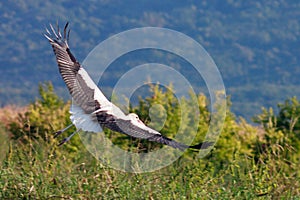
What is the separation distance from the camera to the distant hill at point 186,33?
38.6m

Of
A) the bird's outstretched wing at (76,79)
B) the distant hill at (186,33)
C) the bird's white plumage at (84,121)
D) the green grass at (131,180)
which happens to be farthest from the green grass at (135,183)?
the distant hill at (186,33)

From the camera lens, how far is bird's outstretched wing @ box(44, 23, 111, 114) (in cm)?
678

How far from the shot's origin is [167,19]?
46.8 meters

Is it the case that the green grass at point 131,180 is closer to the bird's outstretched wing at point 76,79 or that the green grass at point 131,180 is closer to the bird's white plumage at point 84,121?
the bird's white plumage at point 84,121

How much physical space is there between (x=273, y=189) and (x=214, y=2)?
4157 cm

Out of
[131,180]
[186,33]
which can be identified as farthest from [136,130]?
[186,33]

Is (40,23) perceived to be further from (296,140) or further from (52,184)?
(52,184)

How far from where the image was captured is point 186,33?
43.7 metres

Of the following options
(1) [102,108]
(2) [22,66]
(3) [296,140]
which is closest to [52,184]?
(1) [102,108]

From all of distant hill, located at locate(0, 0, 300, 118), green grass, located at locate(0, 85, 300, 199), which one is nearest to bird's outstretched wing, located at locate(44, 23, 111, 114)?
green grass, located at locate(0, 85, 300, 199)

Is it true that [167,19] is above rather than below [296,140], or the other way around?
above

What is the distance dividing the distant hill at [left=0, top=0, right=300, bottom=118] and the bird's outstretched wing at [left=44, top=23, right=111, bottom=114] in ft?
93.9

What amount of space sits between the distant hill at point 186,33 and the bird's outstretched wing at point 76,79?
2862cm

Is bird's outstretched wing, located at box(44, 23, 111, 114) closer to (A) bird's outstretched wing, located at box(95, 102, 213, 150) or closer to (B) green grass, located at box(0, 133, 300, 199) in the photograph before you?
(A) bird's outstretched wing, located at box(95, 102, 213, 150)
